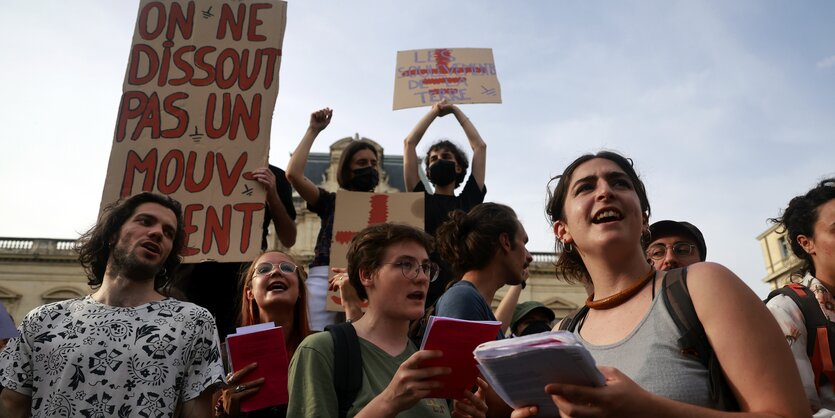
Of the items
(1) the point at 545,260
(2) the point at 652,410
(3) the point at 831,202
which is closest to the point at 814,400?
(3) the point at 831,202

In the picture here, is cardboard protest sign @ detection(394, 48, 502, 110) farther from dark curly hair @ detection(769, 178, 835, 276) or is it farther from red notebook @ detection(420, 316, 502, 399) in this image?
red notebook @ detection(420, 316, 502, 399)

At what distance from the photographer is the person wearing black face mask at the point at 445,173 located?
469cm

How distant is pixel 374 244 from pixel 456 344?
88 cm

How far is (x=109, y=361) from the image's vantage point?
8.02ft

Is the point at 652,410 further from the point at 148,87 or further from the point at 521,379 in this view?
the point at 148,87

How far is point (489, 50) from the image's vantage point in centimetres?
575

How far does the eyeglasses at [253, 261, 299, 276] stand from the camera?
361cm

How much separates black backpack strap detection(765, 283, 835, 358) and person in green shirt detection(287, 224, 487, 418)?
1451 millimetres

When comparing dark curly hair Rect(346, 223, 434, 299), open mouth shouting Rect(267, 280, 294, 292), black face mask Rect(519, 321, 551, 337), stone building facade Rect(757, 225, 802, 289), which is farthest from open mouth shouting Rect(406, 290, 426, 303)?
stone building facade Rect(757, 225, 802, 289)

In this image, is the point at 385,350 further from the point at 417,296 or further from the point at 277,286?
the point at 277,286

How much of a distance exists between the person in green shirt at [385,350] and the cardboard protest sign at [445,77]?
2953 mm

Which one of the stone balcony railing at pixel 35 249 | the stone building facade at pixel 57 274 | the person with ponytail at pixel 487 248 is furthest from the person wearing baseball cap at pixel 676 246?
the stone balcony railing at pixel 35 249

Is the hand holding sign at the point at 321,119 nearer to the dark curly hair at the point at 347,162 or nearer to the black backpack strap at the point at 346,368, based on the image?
the dark curly hair at the point at 347,162

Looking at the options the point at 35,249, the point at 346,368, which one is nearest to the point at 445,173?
the point at 346,368
